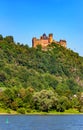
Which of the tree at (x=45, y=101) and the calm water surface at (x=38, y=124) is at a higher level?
the tree at (x=45, y=101)

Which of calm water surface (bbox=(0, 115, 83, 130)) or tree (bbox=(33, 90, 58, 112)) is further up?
tree (bbox=(33, 90, 58, 112))

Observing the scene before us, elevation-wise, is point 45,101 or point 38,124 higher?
point 45,101

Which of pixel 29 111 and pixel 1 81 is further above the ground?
pixel 1 81

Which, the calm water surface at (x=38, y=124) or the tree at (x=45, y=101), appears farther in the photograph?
the tree at (x=45, y=101)

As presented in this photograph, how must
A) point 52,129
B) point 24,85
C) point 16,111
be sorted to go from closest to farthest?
point 52,129
point 16,111
point 24,85

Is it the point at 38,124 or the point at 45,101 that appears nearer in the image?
the point at 38,124

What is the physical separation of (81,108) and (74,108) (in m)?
3.45

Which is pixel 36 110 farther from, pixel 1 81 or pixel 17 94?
pixel 1 81

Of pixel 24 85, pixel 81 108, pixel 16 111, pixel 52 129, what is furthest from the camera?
pixel 24 85

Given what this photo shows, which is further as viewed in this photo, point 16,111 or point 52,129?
point 16,111

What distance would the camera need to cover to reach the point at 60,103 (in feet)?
486

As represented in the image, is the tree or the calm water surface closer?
the calm water surface

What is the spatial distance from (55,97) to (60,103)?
2613 millimetres

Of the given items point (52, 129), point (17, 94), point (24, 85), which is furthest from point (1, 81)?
point (52, 129)
